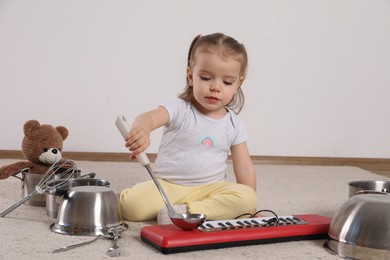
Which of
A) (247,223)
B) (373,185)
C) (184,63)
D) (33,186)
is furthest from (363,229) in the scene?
(184,63)

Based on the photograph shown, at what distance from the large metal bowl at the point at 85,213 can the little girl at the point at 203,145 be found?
11cm

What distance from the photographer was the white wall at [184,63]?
6.31ft

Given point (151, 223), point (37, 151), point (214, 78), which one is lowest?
point (151, 223)

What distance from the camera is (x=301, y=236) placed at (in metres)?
1.02

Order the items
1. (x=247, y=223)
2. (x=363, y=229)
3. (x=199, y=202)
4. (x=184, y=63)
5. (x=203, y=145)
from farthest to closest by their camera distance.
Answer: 1. (x=184, y=63)
2. (x=203, y=145)
3. (x=199, y=202)
4. (x=247, y=223)
5. (x=363, y=229)

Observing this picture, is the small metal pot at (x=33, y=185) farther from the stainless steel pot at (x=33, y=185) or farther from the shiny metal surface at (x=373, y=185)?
the shiny metal surface at (x=373, y=185)

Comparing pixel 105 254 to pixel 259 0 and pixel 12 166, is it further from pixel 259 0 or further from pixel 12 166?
pixel 259 0

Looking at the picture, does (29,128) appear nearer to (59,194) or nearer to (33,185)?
(33,185)

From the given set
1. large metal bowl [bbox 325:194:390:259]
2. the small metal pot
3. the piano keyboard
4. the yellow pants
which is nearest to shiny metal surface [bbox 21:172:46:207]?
the small metal pot

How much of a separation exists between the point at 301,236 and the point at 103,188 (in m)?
0.38

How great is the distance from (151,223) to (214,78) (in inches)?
12.8

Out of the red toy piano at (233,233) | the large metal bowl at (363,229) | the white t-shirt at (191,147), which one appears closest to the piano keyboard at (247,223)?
the red toy piano at (233,233)

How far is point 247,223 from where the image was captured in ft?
3.31

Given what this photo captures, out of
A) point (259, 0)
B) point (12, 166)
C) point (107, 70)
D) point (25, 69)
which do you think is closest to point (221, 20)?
point (259, 0)
